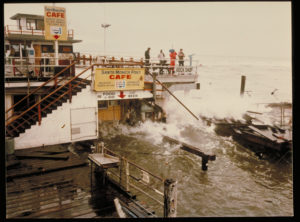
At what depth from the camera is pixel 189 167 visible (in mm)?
14352

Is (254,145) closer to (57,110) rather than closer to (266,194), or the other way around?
(266,194)

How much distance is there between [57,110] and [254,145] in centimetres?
1247

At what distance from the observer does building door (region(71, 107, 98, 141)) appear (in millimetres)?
13531

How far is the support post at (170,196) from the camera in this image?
6742mm

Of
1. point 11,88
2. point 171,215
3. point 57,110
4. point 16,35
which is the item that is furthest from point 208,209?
point 16,35

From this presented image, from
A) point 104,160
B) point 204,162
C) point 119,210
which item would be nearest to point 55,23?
point 104,160

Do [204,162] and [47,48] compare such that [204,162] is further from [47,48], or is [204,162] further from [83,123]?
[47,48]

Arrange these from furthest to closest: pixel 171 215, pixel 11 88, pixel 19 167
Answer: pixel 11 88, pixel 19 167, pixel 171 215

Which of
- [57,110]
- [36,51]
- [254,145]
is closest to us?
[57,110]

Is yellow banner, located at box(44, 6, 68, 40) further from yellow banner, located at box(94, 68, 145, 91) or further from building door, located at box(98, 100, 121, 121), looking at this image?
building door, located at box(98, 100, 121, 121)

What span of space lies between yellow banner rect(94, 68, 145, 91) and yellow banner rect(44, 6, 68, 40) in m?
2.77

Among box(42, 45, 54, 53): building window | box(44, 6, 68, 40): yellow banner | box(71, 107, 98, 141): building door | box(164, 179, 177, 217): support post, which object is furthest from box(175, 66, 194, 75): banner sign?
box(164, 179, 177, 217): support post

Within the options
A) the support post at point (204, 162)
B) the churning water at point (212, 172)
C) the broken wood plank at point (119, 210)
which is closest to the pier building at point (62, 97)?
the churning water at point (212, 172)

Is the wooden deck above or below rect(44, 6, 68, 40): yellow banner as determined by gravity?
below
